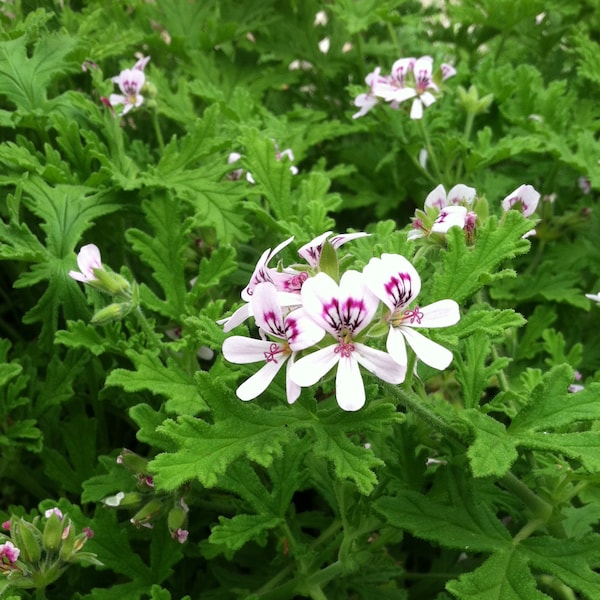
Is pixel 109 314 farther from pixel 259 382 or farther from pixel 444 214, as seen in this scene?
pixel 444 214

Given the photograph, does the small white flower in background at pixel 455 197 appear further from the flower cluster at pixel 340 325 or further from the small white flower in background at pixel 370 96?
the small white flower in background at pixel 370 96

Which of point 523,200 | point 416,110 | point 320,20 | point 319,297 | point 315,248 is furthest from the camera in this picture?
point 320,20

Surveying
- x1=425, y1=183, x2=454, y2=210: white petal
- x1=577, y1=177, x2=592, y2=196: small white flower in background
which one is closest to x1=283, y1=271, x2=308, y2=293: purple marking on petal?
x1=425, y1=183, x2=454, y2=210: white petal

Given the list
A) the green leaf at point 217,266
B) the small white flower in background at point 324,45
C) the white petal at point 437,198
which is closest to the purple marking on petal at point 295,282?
the white petal at point 437,198

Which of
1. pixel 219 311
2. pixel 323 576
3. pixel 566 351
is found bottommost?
pixel 566 351

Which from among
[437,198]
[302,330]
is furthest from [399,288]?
[437,198]

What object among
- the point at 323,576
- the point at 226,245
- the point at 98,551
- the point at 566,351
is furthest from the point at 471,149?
the point at 98,551

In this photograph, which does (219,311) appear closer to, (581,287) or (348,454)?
(348,454)

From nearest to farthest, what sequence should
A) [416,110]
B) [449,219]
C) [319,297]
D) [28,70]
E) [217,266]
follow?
[319,297] < [449,219] < [217,266] < [28,70] < [416,110]
